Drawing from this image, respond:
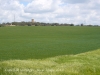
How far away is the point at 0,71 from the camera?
961cm

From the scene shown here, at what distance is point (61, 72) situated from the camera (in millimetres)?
10867

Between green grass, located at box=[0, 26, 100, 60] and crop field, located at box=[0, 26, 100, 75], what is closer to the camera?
crop field, located at box=[0, 26, 100, 75]

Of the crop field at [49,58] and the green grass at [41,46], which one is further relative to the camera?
the green grass at [41,46]

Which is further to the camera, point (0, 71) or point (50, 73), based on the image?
point (50, 73)

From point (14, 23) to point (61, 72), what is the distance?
99.1 metres

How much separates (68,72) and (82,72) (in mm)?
1025

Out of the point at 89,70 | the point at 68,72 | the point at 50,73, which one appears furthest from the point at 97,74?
the point at 50,73

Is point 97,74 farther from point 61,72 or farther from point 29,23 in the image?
point 29,23

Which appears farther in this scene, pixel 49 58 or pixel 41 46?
pixel 41 46

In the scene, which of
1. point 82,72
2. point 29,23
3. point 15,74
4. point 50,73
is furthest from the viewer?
point 29,23

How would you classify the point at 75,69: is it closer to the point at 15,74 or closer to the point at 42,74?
the point at 42,74

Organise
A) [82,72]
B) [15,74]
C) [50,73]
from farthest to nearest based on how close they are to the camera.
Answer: [82,72], [50,73], [15,74]

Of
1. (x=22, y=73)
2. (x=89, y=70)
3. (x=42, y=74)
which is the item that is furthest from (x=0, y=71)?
(x=89, y=70)

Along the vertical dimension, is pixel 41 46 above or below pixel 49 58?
below
